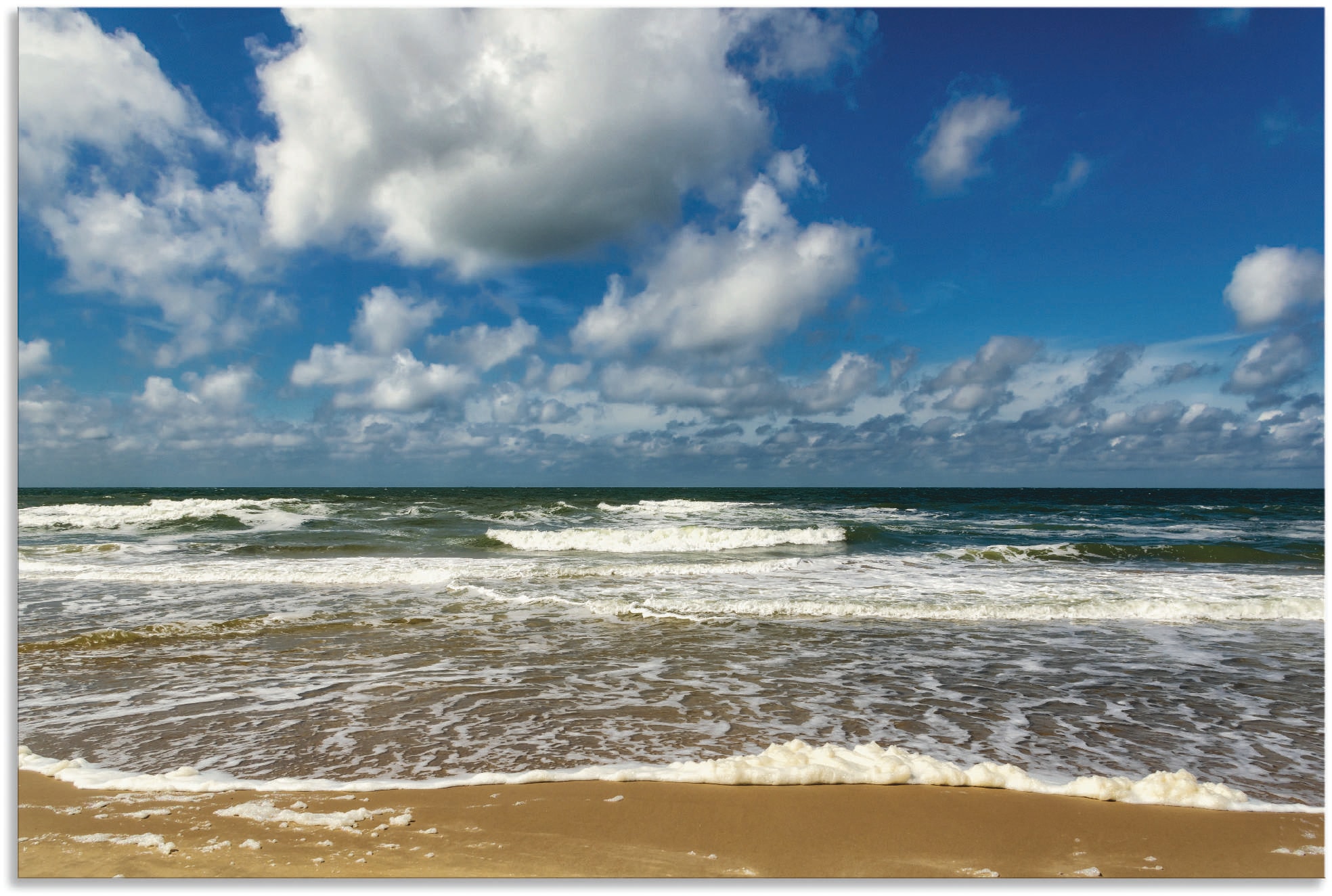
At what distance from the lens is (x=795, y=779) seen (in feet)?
12.8

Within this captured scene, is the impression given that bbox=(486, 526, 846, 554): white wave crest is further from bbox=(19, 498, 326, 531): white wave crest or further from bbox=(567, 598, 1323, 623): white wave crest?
bbox=(19, 498, 326, 531): white wave crest

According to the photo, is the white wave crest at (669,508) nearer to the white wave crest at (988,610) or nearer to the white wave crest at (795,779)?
the white wave crest at (988,610)

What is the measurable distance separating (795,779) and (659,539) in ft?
63.3

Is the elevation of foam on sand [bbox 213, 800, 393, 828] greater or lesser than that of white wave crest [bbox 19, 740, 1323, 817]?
greater

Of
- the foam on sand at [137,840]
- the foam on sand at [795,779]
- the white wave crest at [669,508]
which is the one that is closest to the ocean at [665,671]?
the foam on sand at [795,779]

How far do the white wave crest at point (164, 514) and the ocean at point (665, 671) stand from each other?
14447 millimetres

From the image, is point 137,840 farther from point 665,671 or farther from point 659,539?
point 659,539

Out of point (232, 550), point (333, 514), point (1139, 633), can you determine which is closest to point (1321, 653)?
point (1139, 633)

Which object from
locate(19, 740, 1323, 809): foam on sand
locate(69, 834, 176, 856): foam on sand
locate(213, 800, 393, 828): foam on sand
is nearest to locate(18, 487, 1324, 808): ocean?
locate(19, 740, 1323, 809): foam on sand

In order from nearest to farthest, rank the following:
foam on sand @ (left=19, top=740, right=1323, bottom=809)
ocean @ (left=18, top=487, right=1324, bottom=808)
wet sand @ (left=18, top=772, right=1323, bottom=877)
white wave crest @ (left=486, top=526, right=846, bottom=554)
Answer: wet sand @ (left=18, top=772, right=1323, bottom=877)
foam on sand @ (left=19, top=740, right=1323, bottom=809)
ocean @ (left=18, top=487, right=1324, bottom=808)
white wave crest @ (left=486, top=526, right=846, bottom=554)

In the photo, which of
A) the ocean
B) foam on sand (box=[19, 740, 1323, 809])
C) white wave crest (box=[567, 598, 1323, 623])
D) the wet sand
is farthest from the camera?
white wave crest (box=[567, 598, 1323, 623])

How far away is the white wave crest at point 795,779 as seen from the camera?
3.77 meters

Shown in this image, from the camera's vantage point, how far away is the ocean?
4.54 m

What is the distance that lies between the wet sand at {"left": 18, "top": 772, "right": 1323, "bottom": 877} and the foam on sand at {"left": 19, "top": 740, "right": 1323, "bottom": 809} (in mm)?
85
